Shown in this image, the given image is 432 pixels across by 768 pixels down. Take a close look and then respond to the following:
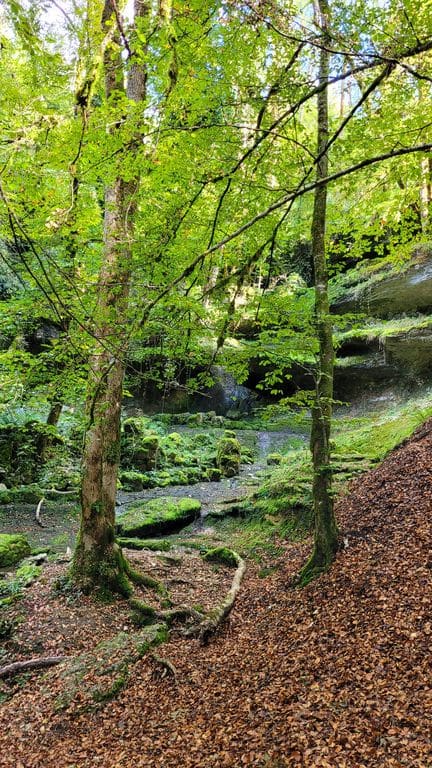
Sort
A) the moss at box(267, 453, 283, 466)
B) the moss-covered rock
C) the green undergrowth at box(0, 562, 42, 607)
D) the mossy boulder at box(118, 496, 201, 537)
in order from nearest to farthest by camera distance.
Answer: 1. the moss-covered rock
2. the green undergrowth at box(0, 562, 42, 607)
3. the mossy boulder at box(118, 496, 201, 537)
4. the moss at box(267, 453, 283, 466)

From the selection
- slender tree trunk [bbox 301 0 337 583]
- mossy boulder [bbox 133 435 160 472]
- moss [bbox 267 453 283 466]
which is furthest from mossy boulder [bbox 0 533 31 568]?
moss [bbox 267 453 283 466]

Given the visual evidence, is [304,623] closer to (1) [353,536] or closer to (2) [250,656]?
(2) [250,656]

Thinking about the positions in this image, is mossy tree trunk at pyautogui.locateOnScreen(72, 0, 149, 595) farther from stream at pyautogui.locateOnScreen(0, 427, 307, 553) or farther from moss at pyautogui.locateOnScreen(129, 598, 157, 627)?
stream at pyautogui.locateOnScreen(0, 427, 307, 553)

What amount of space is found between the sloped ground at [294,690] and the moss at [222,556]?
6.05ft

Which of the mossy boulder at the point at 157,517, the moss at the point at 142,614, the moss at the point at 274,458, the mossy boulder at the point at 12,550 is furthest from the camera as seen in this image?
the moss at the point at 274,458

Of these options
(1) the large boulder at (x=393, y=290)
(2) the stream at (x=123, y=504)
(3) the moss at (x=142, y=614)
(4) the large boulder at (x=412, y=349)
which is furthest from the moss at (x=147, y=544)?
(1) the large boulder at (x=393, y=290)

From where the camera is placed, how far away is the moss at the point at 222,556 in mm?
7484

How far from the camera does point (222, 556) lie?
7668 mm

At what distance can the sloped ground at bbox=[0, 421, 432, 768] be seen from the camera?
280 cm

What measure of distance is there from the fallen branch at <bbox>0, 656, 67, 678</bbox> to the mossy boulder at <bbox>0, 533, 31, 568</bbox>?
2748 millimetres

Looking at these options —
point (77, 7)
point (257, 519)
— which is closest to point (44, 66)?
point (77, 7)

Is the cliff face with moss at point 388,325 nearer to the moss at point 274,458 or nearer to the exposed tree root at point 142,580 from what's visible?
the moss at point 274,458

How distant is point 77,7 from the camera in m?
2.13

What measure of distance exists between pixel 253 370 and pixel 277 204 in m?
18.5
